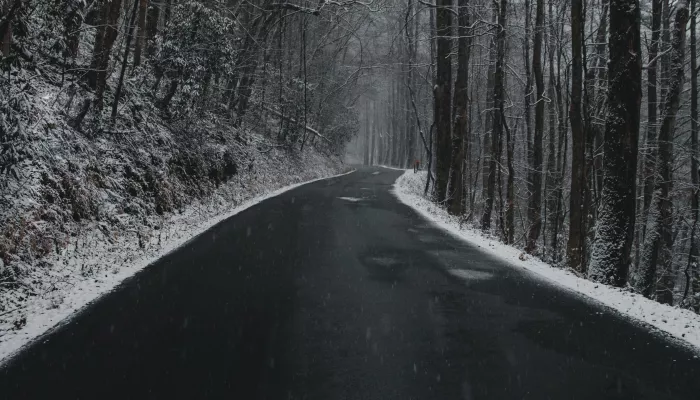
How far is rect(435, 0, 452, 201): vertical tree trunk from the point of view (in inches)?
720

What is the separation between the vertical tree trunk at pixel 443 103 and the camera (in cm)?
1828

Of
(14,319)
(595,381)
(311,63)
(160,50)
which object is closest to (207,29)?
(160,50)

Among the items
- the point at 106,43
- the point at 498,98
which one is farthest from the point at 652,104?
the point at 106,43

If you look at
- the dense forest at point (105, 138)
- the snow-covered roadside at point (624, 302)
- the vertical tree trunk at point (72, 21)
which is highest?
the vertical tree trunk at point (72, 21)

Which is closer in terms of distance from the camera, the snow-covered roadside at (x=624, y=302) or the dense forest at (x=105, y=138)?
the snow-covered roadside at (x=624, y=302)

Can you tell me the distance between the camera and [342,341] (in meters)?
4.73

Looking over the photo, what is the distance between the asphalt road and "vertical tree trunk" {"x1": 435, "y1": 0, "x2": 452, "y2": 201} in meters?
10.5

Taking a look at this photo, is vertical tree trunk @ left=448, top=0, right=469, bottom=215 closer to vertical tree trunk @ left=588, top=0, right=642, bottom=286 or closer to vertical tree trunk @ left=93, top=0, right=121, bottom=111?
vertical tree trunk @ left=588, top=0, right=642, bottom=286

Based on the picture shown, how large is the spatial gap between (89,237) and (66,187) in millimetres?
1054

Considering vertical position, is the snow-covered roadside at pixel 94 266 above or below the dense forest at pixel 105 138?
below

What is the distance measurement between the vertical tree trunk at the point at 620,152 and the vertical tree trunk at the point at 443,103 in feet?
32.3

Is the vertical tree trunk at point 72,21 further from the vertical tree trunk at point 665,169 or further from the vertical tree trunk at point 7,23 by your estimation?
the vertical tree trunk at point 665,169

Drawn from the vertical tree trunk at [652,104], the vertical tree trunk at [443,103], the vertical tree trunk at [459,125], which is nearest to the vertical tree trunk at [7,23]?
the vertical tree trunk at [459,125]

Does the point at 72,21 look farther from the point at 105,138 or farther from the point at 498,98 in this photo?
the point at 498,98
